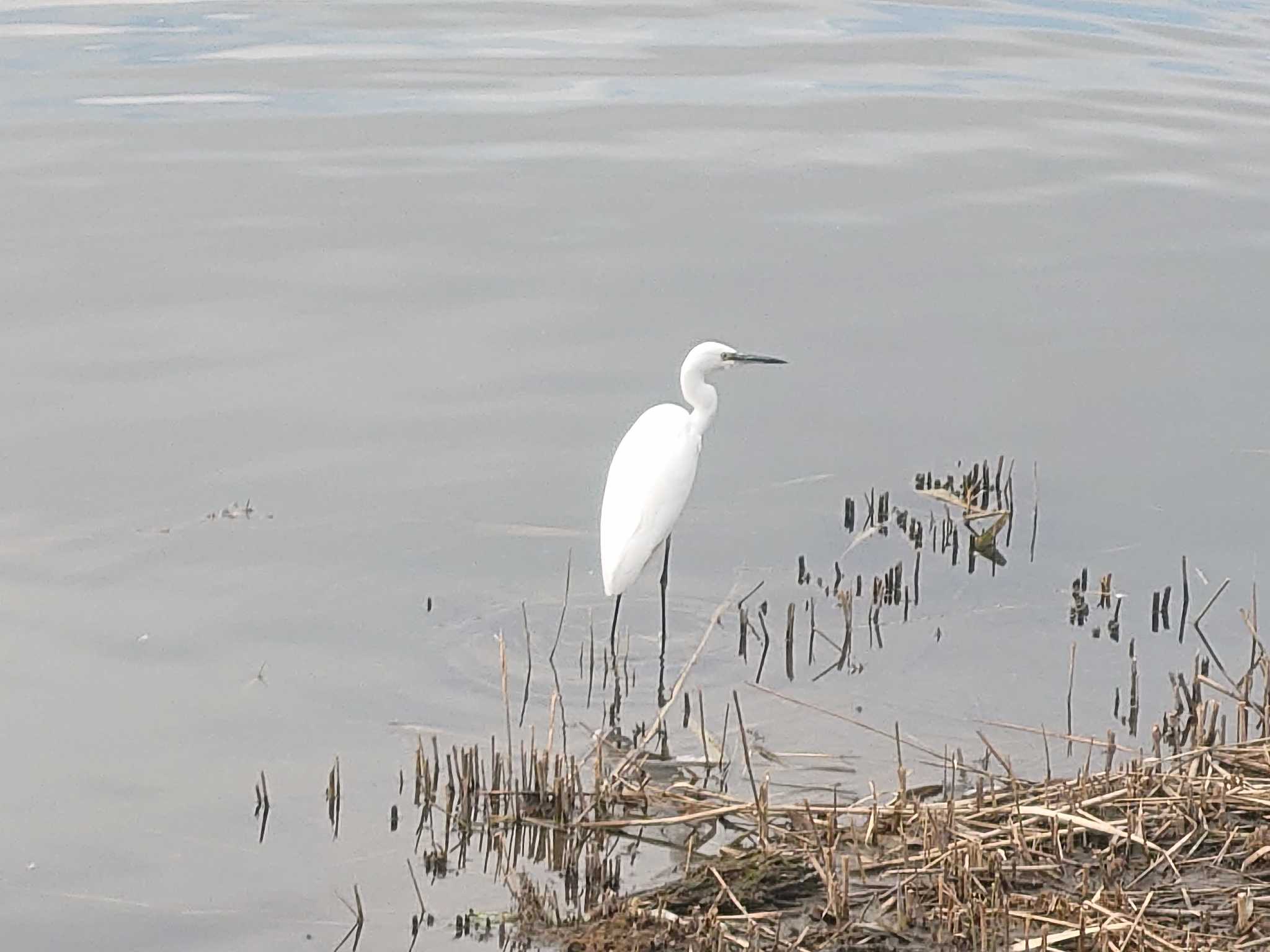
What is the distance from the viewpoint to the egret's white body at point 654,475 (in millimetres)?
7562

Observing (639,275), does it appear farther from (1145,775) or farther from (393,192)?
(1145,775)

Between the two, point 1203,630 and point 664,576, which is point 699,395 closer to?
point 664,576

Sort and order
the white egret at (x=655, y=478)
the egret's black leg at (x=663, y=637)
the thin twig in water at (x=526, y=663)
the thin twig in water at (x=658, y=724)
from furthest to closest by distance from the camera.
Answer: the white egret at (x=655, y=478)
the egret's black leg at (x=663, y=637)
the thin twig in water at (x=526, y=663)
the thin twig in water at (x=658, y=724)

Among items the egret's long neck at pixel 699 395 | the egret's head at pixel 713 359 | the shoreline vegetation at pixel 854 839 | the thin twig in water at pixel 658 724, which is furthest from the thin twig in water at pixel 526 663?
the egret's head at pixel 713 359

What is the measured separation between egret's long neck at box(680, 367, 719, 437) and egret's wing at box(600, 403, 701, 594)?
6 cm

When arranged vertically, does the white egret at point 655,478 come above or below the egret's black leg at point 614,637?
above

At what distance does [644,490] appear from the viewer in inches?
310

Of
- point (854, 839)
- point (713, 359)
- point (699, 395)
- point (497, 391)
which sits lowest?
point (497, 391)

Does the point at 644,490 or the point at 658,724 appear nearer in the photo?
the point at 658,724

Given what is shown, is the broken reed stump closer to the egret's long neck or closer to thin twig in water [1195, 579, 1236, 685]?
thin twig in water [1195, 579, 1236, 685]

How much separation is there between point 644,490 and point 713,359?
84 centimetres

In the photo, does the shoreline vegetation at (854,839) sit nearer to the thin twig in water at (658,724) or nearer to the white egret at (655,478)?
the thin twig in water at (658,724)

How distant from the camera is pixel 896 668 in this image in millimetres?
7348

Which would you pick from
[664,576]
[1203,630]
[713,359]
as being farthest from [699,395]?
[1203,630]
